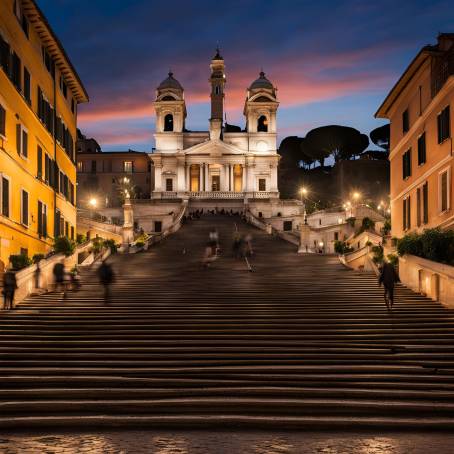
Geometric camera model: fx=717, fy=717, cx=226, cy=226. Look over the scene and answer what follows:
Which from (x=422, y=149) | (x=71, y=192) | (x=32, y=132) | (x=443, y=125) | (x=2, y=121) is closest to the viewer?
(x=2, y=121)

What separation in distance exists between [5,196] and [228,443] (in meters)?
18.4

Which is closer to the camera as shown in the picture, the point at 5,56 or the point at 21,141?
the point at 5,56

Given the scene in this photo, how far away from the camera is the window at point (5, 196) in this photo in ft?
90.0

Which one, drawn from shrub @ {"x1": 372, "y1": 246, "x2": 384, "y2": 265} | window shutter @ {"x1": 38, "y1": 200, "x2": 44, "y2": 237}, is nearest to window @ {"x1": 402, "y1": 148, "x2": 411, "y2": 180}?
Answer: shrub @ {"x1": 372, "y1": 246, "x2": 384, "y2": 265}

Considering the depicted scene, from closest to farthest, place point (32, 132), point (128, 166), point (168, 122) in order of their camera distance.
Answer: point (32, 132)
point (168, 122)
point (128, 166)

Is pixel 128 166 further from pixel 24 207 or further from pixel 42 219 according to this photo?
pixel 24 207

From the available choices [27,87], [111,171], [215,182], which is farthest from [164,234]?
[111,171]

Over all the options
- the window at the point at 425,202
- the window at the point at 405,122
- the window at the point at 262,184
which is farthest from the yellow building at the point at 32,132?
the window at the point at 262,184

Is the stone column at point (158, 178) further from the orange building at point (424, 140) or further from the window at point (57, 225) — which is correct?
the orange building at point (424, 140)

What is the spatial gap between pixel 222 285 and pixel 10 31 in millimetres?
13366

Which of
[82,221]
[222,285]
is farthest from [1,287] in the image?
[82,221]

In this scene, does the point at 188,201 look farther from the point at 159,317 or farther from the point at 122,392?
the point at 122,392

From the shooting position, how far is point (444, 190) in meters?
28.3

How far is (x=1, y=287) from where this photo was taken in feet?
79.0
